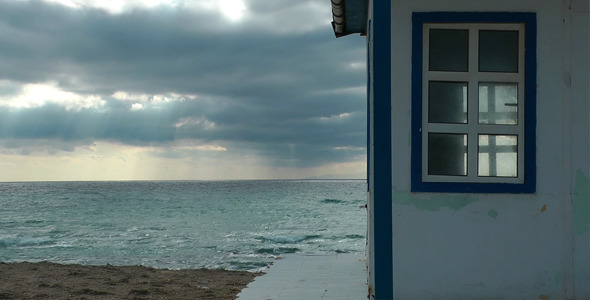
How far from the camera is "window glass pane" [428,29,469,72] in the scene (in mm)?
4965

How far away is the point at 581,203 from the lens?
491 centimetres

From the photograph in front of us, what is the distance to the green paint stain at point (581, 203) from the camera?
4.92 meters

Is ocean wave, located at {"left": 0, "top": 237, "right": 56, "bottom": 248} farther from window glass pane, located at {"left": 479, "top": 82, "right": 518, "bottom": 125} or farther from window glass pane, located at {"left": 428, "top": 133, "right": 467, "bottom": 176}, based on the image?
window glass pane, located at {"left": 479, "top": 82, "right": 518, "bottom": 125}

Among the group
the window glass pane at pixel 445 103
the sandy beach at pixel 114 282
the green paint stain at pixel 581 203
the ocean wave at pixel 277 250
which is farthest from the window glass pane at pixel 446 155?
the ocean wave at pixel 277 250

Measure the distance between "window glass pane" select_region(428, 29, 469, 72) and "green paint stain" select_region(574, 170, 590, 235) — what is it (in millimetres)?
1424

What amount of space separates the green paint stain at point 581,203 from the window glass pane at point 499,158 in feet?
1.83

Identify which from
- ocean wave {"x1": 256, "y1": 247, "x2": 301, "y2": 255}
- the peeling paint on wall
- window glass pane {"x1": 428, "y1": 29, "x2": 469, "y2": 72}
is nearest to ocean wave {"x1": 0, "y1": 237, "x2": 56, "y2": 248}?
ocean wave {"x1": 256, "y1": 247, "x2": 301, "y2": 255}

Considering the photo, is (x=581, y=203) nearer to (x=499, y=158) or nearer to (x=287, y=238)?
(x=499, y=158)

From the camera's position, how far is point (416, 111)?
192 inches

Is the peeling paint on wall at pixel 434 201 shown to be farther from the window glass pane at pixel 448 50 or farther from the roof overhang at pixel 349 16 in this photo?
the roof overhang at pixel 349 16

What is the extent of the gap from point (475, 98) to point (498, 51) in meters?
0.47

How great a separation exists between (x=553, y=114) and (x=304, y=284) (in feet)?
12.6

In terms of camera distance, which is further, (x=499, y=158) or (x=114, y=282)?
(x=114, y=282)

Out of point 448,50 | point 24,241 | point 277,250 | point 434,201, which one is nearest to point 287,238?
point 277,250
